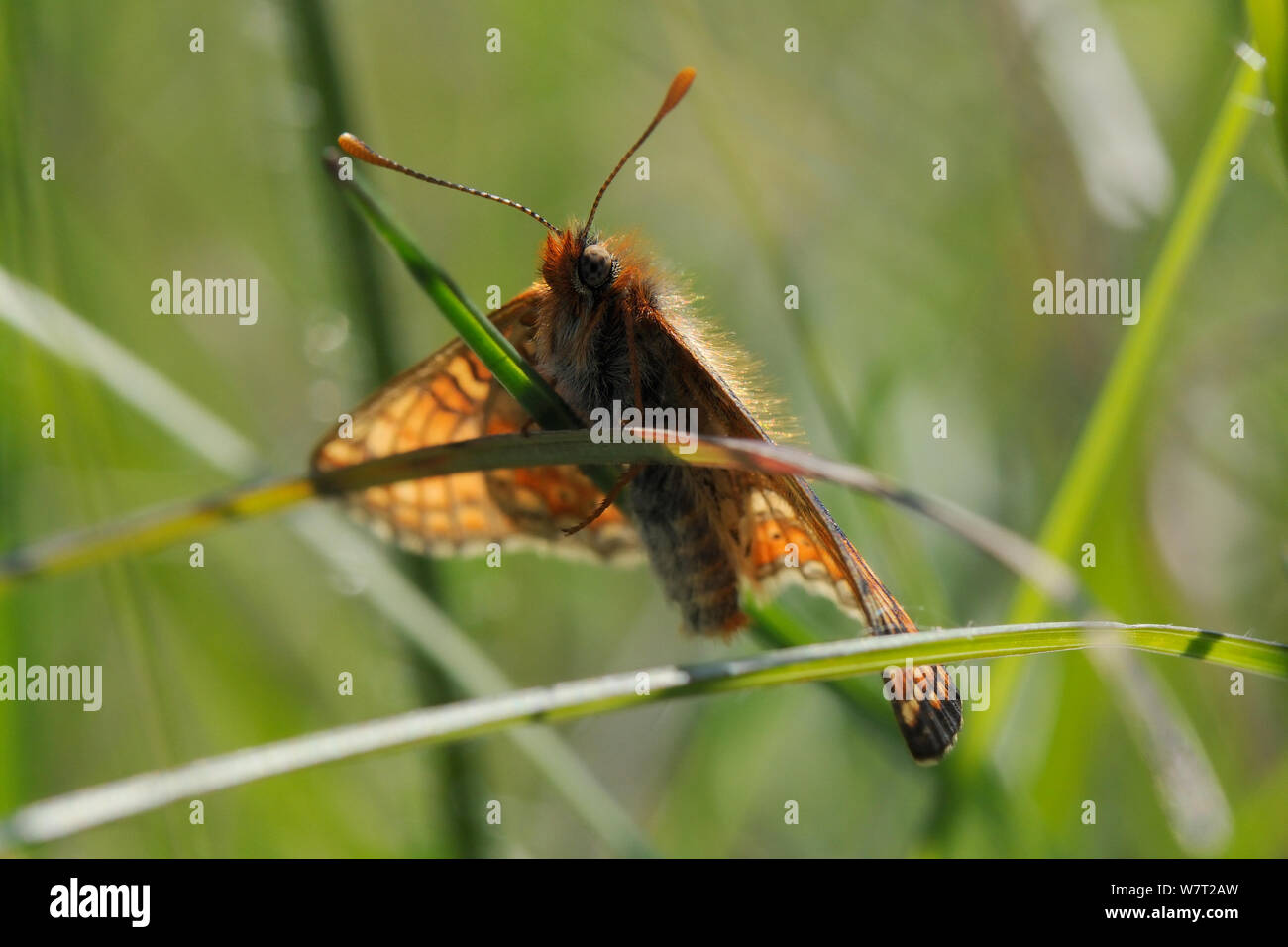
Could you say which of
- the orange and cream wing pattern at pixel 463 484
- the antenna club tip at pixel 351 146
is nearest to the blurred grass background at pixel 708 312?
the orange and cream wing pattern at pixel 463 484

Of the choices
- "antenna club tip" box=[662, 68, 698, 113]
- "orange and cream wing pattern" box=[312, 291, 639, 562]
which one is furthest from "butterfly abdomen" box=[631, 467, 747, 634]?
"antenna club tip" box=[662, 68, 698, 113]

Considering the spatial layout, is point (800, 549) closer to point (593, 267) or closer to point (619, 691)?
point (593, 267)

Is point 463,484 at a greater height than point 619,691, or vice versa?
point 463,484

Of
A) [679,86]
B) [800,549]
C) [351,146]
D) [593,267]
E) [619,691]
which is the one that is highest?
[679,86]

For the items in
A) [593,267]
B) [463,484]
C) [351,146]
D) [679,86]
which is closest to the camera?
[351,146]

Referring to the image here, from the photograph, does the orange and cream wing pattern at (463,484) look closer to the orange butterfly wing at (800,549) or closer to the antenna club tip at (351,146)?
the orange butterfly wing at (800,549)

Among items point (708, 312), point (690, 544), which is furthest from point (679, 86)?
point (708, 312)

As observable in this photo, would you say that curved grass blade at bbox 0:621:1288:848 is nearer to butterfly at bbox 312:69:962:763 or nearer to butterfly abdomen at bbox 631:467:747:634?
butterfly at bbox 312:69:962:763
